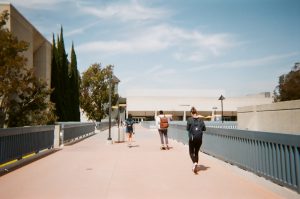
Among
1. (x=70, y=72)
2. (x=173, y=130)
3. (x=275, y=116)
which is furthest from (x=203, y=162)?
(x=70, y=72)

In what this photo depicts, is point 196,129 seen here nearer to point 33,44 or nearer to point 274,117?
point 274,117

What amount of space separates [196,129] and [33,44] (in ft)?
125

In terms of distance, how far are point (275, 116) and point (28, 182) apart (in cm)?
1357

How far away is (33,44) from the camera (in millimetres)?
43250

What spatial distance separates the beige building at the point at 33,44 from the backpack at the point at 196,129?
26.3 m

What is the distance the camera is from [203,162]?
454 inches

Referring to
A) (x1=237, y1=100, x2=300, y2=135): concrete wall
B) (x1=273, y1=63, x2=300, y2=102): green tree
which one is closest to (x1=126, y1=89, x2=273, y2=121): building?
(x1=273, y1=63, x2=300, y2=102): green tree

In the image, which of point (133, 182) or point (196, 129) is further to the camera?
point (196, 129)

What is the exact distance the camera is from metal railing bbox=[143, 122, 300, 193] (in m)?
6.25

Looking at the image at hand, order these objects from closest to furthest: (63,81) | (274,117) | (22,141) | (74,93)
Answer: (22,141) < (274,117) < (63,81) < (74,93)

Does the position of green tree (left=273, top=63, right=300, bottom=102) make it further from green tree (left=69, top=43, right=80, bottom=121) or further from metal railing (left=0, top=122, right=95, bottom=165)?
metal railing (left=0, top=122, right=95, bottom=165)

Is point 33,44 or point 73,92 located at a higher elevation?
point 33,44

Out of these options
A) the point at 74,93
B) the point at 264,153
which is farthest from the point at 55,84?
the point at 264,153

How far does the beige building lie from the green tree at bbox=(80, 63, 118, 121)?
1136 centimetres
